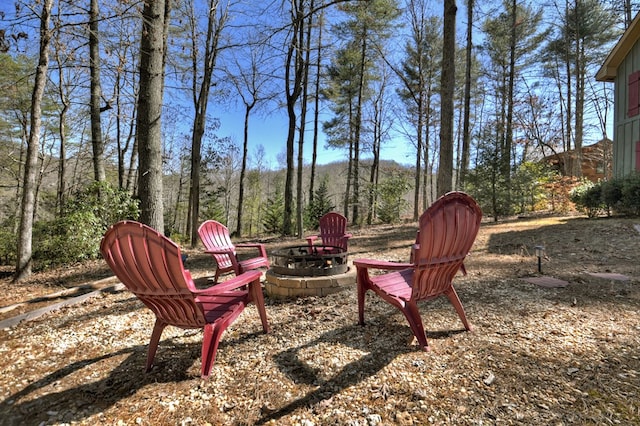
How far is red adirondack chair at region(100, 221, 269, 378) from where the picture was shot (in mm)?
1572

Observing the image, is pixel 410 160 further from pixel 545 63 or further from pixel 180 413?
pixel 180 413

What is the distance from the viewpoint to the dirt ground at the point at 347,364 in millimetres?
1420

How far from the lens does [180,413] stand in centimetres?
146

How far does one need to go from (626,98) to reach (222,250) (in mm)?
10625

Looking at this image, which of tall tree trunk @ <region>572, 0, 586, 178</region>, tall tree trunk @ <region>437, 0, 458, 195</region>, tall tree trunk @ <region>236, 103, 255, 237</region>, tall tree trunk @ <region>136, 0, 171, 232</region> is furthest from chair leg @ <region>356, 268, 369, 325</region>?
tall tree trunk @ <region>572, 0, 586, 178</region>

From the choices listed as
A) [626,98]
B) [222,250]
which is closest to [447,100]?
[222,250]

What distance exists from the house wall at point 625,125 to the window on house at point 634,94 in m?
0.11

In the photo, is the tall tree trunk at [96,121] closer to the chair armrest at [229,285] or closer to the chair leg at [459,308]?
the chair armrest at [229,285]

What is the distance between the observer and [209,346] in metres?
1.68

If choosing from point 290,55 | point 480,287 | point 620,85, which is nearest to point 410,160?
point 620,85

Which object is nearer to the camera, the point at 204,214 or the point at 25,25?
the point at 25,25

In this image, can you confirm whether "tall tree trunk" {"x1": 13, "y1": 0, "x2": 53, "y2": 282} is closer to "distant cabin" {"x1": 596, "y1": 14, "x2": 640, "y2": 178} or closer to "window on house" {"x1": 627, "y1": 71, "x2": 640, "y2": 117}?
"distant cabin" {"x1": 596, "y1": 14, "x2": 640, "y2": 178}

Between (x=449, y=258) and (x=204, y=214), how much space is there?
13490 mm

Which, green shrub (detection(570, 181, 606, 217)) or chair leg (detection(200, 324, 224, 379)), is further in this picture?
green shrub (detection(570, 181, 606, 217))
